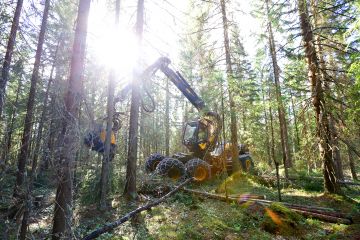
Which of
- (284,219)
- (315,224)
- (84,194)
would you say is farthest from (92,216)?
(315,224)

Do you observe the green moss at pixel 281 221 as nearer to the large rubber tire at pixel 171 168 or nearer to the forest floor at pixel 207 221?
the forest floor at pixel 207 221

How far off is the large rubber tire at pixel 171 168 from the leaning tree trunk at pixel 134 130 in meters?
1.76

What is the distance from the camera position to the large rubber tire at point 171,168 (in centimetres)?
1059

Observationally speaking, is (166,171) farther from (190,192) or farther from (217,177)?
(217,177)

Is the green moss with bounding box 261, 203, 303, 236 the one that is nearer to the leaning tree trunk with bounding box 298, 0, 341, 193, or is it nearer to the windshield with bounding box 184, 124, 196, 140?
the leaning tree trunk with bounding box 298, 0, 341, 193

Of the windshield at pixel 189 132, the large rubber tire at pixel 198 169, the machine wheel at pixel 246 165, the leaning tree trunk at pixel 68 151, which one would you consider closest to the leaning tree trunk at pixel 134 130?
the large rubber tire at pixel 198 169

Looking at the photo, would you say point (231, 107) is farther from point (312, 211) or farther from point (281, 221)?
point (281, 221)

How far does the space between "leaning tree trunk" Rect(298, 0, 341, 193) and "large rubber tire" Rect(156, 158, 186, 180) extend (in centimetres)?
540

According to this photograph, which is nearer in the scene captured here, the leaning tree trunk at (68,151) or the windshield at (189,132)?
the leaning tree trunk at (68,151)

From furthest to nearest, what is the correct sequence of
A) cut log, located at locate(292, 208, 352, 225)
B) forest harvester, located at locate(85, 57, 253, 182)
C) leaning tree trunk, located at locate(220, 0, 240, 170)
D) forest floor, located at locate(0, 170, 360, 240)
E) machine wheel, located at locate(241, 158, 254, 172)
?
machine wheel, located at locate(241, 158, 254, 172), leaning tree trunk, located at locate(220, 0, 240, 170), forest harvester, located at locate(85, 57, 253, 182), cut log, located at locate(292, 208, 352, 225), forest floor, located at locate(0, 170, 360, 240)

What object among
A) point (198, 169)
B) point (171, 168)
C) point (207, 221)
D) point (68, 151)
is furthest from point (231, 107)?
point (68, 151)

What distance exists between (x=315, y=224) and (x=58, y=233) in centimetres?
611

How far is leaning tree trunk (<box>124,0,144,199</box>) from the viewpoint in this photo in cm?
872

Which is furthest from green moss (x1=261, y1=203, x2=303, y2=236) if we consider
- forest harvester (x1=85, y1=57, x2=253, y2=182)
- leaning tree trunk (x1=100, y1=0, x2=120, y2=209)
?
leaning tree trunk (x1=100, y1=0, x2=120, y2=209)
